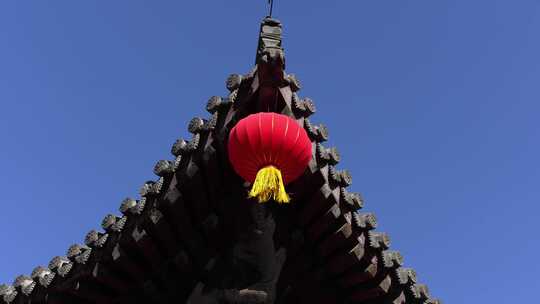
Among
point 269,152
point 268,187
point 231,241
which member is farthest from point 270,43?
point 231,241

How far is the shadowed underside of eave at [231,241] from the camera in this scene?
4.77 meters

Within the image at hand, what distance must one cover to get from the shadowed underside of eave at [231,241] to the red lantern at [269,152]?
262 mm

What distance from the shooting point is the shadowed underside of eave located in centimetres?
477

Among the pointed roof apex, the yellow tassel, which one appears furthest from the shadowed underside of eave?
the yellow tassel

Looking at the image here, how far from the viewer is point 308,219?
507 centimetres

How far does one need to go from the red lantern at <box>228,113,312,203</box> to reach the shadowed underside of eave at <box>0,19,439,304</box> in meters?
0.26

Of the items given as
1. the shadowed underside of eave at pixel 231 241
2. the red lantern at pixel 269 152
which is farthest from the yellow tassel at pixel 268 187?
the shadowed underside of eave at pixel 231 241

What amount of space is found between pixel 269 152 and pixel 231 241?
1.20 metres

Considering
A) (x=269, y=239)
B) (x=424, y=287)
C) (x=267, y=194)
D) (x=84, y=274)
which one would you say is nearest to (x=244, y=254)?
(x=269, y=239)

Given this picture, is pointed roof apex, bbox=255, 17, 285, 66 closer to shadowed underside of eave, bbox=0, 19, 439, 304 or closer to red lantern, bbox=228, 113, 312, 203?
shadowed underside of eave, bbox=0, 19, 439, 304

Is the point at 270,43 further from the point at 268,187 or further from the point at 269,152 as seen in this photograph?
the point at 268,187

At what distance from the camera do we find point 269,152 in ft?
14.5

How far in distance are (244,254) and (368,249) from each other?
109 cm

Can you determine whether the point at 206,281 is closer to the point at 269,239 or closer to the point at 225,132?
the point at 269,239
